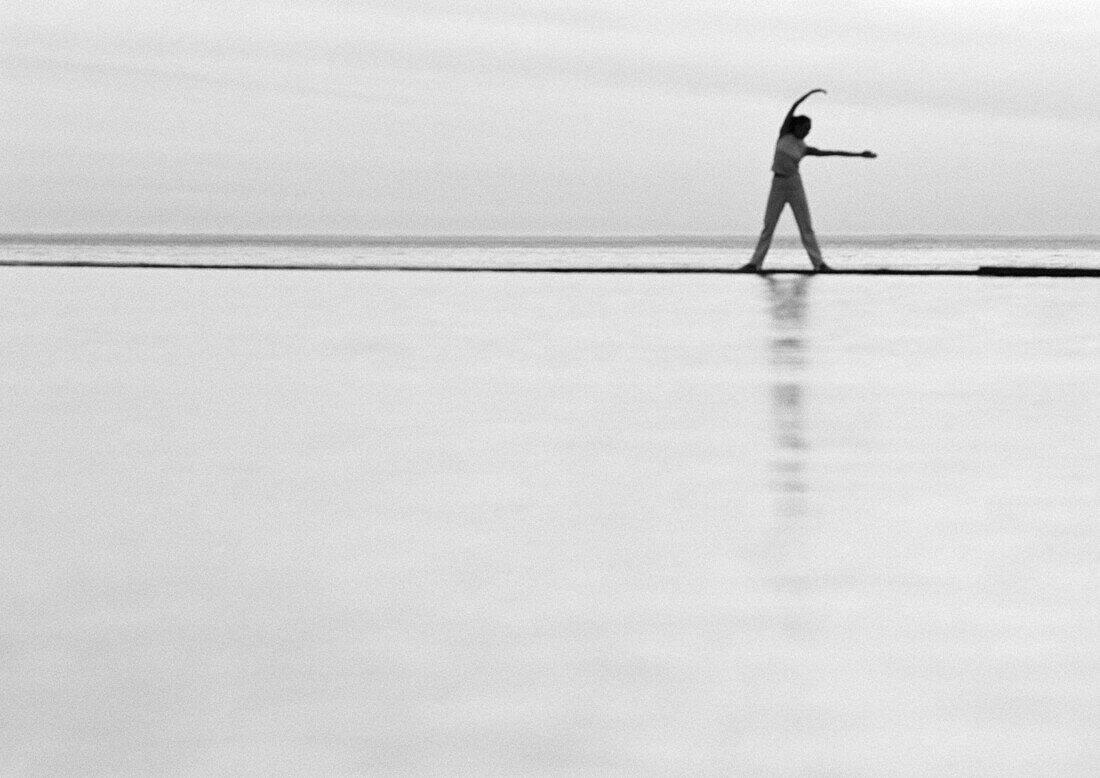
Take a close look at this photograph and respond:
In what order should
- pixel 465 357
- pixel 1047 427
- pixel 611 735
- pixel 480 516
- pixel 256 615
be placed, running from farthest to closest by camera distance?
1. pixel 465 357
2. pixel 1047 427
3. pixel 480 516
4. pixel 256 615
5. pixel 611 735

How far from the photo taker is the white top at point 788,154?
19.3 meters

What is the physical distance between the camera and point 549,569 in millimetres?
3516

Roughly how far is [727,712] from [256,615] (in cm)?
91

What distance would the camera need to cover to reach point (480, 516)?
4.17 meters

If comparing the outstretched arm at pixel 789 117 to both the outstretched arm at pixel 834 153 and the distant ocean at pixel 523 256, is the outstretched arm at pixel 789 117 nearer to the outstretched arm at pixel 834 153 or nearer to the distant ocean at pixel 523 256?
the outstretched arm at pixel 834 153

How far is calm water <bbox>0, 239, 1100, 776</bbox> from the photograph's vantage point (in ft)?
7.77

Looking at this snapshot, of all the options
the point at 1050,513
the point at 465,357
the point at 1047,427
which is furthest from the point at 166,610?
the point at 465,357

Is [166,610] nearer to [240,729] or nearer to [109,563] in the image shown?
[109,563]

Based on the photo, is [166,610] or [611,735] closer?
[611,735]

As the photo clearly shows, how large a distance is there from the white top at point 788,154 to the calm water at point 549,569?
1122 centimetres

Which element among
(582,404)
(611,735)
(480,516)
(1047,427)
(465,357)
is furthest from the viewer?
(465,357)

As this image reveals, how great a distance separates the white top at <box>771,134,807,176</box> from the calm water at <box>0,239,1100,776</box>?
11219 mm

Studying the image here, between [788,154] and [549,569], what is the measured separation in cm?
1617

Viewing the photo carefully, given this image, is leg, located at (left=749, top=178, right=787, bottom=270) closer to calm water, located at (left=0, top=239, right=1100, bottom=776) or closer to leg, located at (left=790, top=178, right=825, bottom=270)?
leg, located at (left=790, top=178, right=825, bottom=270)
